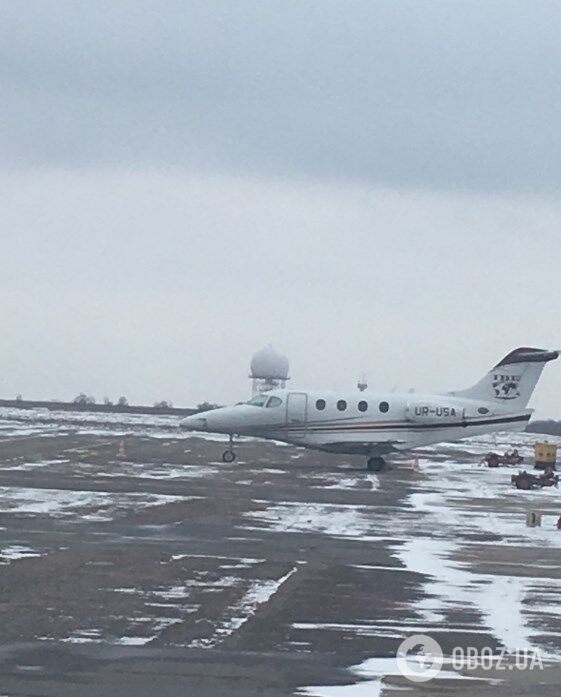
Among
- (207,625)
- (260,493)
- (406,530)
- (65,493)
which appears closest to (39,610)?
(207,625)

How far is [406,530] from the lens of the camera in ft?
87.3

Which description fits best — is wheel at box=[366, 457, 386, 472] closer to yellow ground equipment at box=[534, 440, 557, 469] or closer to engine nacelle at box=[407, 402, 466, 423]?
engine nacelle at box=[407, 402, 466, 423]

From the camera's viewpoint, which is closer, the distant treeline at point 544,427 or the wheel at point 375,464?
the wheel at point 375,464

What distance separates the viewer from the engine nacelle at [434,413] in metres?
50.0

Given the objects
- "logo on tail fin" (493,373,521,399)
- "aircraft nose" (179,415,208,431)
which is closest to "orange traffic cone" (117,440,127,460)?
"aircraft nose" (179,415,208,431)

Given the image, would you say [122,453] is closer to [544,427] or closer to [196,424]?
[196,424]

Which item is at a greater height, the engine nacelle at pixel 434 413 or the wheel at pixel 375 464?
the engine nacelle at pixel 434 413

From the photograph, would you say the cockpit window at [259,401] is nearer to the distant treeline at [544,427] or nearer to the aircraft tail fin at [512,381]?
the aircraft tail fin at [512,381]

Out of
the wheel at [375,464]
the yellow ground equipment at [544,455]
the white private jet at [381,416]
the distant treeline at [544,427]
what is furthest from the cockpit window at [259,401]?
the distant treeline at [544,427]

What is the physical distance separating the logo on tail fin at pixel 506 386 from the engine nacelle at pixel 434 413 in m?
1.49

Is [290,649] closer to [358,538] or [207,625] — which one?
[207,625]

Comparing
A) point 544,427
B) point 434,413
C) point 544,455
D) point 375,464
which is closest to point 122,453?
point 375,464

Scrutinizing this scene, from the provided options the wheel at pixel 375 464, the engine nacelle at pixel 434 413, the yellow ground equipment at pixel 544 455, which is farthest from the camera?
the yellow ground equipment at pixel 544 455

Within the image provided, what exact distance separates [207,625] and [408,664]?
2.68 metres
